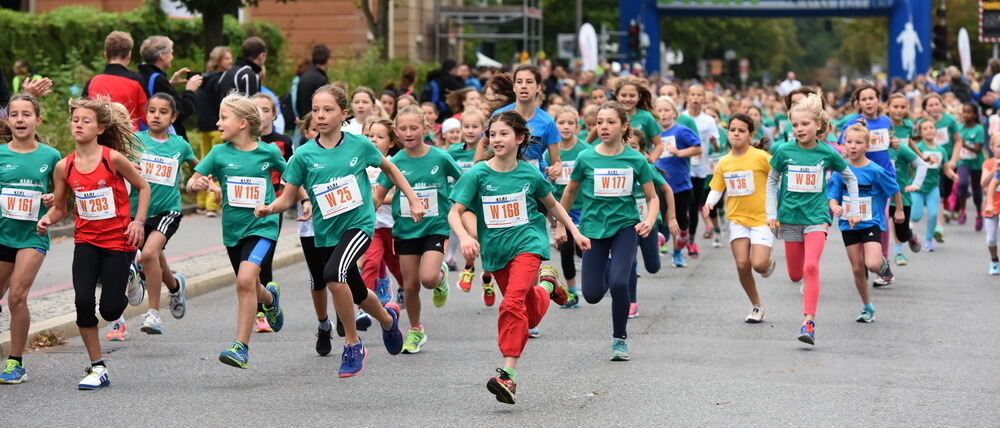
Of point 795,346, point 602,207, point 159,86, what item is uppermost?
point 159,86

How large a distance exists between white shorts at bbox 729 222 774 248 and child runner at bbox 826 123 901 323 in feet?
1.48

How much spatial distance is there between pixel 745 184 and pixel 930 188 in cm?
626

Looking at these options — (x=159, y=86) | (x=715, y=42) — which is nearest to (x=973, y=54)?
(x=715, y=42)

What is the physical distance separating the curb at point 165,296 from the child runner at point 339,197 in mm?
2167

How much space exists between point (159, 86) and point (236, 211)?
3.10 metres

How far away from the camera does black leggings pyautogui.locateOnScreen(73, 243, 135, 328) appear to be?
27.7ft

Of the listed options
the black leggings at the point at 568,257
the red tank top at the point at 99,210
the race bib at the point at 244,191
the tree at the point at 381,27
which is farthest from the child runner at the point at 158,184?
the tree at the point at 381,27

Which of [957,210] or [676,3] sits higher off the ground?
[676,3]

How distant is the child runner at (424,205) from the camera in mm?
9758

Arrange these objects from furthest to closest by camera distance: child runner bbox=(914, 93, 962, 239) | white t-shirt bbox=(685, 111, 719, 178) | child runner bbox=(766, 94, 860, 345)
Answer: child runner bbox=(914, 93, 962, 239)
white t-shirt bbox=(685, 111, 719, 178)
child runner bbox=(766, 94, 860, 345)

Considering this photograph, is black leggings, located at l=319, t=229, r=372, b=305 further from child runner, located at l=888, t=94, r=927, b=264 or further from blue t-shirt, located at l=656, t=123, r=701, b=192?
child runner, located at l=888, t=94, r=927, b=264

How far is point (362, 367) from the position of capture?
876 centimetres

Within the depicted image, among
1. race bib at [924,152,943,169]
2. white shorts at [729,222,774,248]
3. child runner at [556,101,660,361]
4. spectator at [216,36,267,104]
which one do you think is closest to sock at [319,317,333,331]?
child runner at [556,101,660,361]

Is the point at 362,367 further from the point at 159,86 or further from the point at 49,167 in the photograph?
the point at 159,86
